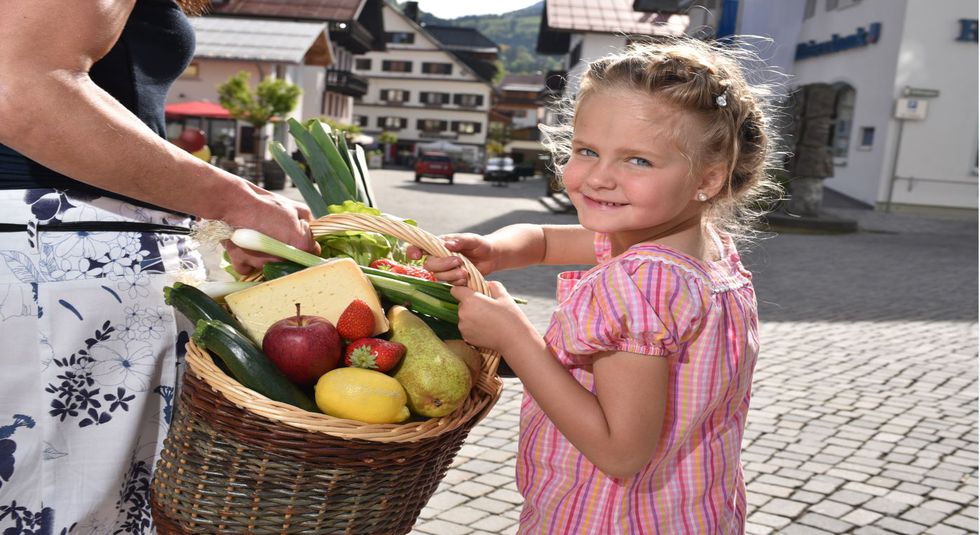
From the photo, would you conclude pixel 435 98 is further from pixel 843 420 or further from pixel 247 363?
pixel 247 363

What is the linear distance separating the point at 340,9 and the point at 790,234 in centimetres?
3303

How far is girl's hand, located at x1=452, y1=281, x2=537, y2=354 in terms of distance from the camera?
165 cm

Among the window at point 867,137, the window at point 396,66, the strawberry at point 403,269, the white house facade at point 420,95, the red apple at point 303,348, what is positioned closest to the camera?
the red apple at point 303,348

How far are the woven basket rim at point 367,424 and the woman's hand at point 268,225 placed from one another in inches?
3.3

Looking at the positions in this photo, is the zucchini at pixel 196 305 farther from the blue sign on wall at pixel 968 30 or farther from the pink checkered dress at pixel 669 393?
the blue sign on wall at pixel 968 30

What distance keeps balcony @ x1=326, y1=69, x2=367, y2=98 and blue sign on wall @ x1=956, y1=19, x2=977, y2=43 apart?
31.7m

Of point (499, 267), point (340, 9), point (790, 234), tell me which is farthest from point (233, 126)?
point (499, 267)

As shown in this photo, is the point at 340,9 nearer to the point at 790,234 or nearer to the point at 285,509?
the point at 790,234

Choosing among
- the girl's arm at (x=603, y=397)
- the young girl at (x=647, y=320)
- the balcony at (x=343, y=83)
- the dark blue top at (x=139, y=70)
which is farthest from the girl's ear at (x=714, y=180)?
the balcony at (x=343, y=83)

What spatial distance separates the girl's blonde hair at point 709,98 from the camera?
5.28 feet

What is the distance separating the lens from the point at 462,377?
1.67m

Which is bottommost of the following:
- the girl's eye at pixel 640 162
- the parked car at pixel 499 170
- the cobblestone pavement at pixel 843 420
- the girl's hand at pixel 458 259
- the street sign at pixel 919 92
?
the parked car at pixel 499 170

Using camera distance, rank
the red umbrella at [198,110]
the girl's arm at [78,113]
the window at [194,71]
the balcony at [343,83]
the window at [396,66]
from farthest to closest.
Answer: the window at [396,66], the balcony at [343,83], the window at [194,71], the red umbrella at [198,110], the girl's arm at [78,113]

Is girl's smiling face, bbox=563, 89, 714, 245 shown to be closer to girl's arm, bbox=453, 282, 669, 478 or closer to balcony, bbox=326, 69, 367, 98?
girl's arm, bbox=453, 282, 669, 478
